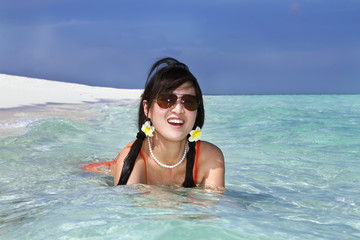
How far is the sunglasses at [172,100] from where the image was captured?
3219 mm

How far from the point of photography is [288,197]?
12.8 feet

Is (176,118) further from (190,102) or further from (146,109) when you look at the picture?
(146,109)

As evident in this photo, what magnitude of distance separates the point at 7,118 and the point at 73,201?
9222 mm

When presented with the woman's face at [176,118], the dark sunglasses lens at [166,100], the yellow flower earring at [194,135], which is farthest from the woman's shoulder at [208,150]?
the dark sunglasses lens at [166,100]

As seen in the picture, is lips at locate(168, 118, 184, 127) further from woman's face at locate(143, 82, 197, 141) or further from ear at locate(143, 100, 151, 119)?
ear at locate(143, 100, 151, 119)

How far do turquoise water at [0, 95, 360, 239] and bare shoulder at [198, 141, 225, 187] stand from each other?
0.67 ft

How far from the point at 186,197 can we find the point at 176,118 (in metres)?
0.60

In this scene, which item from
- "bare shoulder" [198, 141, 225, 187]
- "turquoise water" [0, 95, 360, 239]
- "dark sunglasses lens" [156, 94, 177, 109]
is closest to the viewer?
"turquoise water" [0, 95, 360, 239]

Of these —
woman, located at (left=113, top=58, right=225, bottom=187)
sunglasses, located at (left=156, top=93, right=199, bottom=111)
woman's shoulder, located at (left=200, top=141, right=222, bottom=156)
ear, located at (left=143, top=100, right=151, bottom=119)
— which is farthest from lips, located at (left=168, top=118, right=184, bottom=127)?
woman's shoulder, located at (left=200, top=141, right=222, bottom=156)

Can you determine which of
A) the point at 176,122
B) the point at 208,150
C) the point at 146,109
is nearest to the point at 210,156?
the point at 208,150

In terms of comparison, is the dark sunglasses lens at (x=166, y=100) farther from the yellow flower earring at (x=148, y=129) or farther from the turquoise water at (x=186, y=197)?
the turquoise water at (x=186, y=197)

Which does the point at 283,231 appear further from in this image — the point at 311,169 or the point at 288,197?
the point at 311,169

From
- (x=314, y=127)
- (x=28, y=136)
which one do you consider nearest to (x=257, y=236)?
(x=28, y=136)

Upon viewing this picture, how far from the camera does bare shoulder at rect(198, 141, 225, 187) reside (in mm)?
3592
